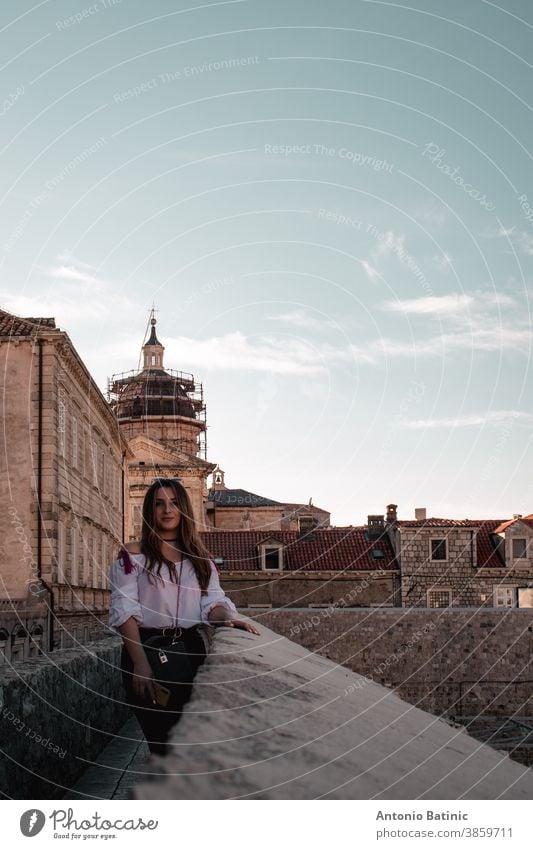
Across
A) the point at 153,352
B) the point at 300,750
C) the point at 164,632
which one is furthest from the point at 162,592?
the point at 153,352

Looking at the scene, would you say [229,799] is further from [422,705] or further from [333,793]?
[422,705]

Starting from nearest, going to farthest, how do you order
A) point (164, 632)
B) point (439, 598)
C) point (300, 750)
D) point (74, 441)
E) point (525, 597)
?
point (300, 750), point (164, 632), point (74, 441), point (525, 597), point (439, 598)

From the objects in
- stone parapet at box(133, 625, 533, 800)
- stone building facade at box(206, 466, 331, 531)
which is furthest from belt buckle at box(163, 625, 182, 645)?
stone building facade at box(206, 466, 331, 531)

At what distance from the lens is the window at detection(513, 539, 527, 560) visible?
146ft

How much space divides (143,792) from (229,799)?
249 millimetres

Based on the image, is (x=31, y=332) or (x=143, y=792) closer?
(x=143, y=792)

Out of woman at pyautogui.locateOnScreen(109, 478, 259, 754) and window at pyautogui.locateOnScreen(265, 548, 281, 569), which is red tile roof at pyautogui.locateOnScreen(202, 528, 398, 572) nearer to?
window at pyautogui.locateOnScreen(265, 548, 281, 569)

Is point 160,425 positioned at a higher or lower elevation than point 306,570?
higher

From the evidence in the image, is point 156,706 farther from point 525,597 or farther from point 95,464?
point 525,597

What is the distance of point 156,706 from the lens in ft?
12.6

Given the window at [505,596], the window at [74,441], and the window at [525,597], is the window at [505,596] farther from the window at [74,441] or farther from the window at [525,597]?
the window at [74,441]

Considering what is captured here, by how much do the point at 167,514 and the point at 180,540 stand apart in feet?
0.45
